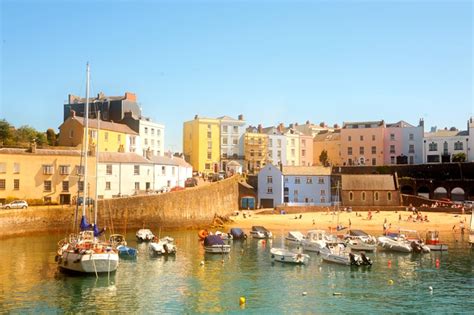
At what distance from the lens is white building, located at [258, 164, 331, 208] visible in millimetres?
89938

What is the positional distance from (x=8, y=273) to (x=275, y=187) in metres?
54.6

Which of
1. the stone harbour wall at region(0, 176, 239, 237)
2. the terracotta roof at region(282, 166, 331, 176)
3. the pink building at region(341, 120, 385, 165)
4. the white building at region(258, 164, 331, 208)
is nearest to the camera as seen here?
the stone harbour wall at region(0, 176, 239, 237)

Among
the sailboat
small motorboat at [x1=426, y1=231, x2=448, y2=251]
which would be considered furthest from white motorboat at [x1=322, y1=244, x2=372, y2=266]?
the sailboat

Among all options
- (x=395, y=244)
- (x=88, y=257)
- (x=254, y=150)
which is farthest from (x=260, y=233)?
(x=254, y=150)

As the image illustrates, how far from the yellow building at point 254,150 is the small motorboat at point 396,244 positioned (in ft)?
175

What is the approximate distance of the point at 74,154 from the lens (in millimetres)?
69062

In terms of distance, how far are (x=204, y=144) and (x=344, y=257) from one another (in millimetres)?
62614

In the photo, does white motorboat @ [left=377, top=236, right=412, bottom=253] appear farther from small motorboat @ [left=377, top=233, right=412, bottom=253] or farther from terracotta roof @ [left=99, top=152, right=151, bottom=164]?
terracotta roof @ [left=99, top=152, right=151, bottom=164]

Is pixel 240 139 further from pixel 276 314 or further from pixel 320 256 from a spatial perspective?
pixel 276 314

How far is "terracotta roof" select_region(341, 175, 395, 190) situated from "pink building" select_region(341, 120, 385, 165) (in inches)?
814

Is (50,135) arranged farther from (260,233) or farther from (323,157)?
(323,157)

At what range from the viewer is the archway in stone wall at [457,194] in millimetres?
91562

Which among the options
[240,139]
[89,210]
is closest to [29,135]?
[89,210]

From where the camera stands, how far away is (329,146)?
382ft
